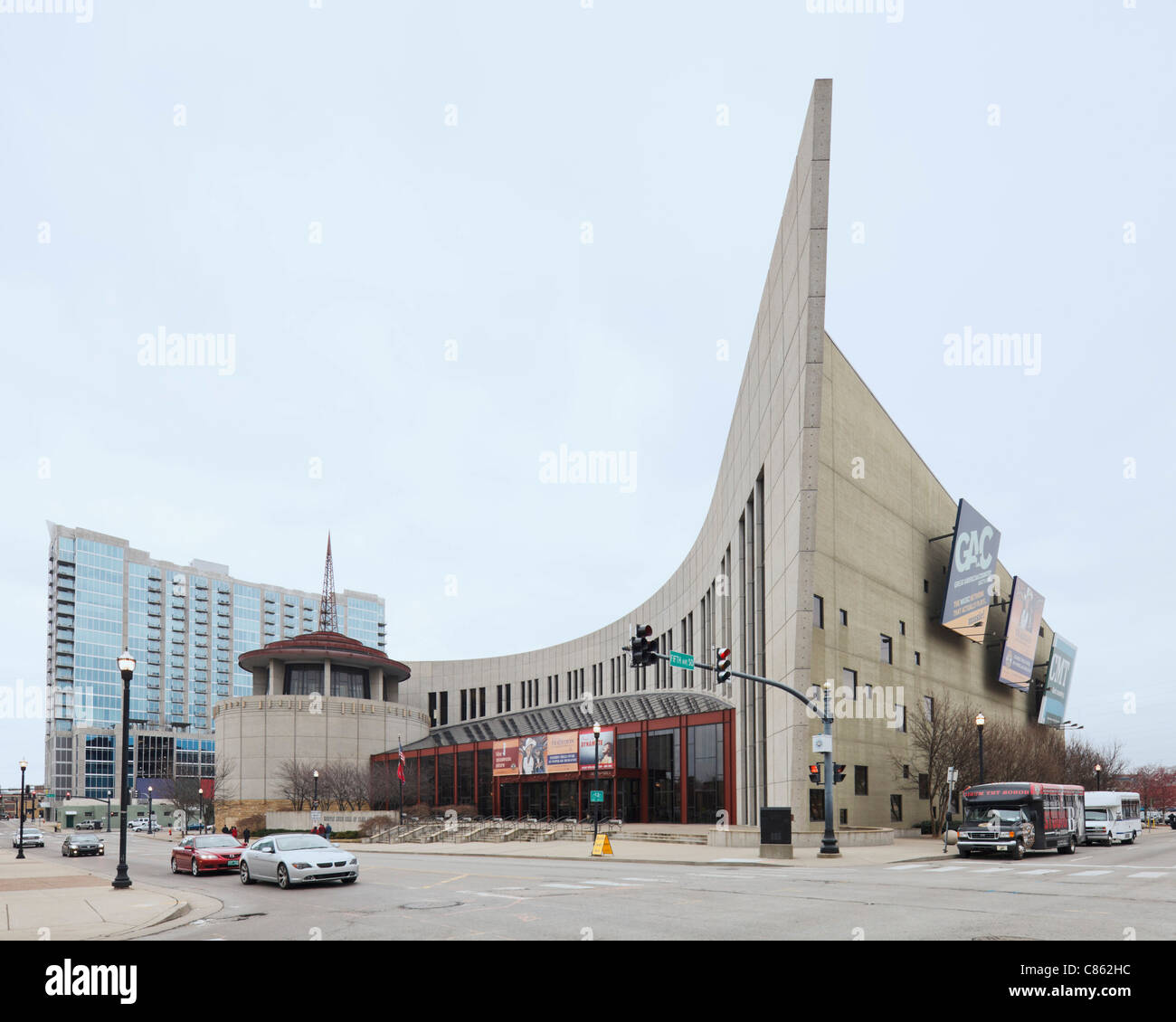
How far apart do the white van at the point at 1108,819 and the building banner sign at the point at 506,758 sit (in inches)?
1704

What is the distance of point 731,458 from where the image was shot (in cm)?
6762

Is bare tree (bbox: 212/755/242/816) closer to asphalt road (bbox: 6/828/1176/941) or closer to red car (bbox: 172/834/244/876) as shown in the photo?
red car (bbox: 172/834/244/876)

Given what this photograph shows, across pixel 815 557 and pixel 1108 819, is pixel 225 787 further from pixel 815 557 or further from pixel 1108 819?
pixel 1108 819

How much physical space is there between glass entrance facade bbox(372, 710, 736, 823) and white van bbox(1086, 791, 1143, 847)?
18571mm

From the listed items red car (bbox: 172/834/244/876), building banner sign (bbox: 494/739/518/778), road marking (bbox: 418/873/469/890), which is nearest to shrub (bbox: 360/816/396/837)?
building banner sign (bbox: 494/739/518/778)

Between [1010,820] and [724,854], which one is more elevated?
[1010,820]

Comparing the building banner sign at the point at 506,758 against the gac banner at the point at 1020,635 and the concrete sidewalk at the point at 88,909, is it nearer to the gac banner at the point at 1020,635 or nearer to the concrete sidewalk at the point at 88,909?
the gac banner at the point at 1020,635

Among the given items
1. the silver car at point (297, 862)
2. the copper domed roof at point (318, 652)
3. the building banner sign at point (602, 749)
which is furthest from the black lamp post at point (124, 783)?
the copper domed roof at point (318, 652)

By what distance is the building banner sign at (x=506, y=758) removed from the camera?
8112cm

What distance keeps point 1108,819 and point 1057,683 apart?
5717cm

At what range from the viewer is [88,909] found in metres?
20.0

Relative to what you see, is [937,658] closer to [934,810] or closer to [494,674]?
[934,810]

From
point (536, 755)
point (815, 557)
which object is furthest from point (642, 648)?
point (536, 755)

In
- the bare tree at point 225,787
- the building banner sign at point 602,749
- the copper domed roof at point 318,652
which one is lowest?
the bare tree at point 225,787
